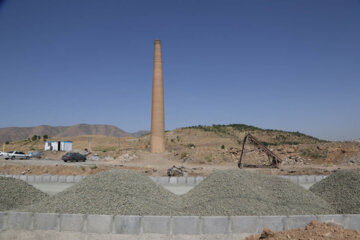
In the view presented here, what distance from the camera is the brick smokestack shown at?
107ft

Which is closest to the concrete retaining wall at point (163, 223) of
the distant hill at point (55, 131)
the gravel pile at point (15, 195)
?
the gravel pile at point (15, 195)

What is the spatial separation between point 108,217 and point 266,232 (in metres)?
4.10

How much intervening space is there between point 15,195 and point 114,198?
168 inches

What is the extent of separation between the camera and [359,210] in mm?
9641

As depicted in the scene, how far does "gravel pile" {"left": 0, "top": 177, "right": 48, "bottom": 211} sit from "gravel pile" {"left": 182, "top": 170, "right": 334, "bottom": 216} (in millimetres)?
5597

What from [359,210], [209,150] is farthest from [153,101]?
[359,210]

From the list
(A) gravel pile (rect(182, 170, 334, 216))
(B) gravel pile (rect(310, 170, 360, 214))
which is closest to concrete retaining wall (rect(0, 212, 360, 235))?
(A) gravel pile (rect(182, 170, 334, 216))

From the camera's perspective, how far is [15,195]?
10.9m

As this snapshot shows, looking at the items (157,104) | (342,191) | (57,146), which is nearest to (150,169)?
(157,104)

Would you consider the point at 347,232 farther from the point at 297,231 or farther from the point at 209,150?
the point at 209,150

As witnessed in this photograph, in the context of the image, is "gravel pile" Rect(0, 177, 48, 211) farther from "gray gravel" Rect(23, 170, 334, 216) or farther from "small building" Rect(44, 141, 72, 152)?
"small building" Rect(44, 141, 72, 152)

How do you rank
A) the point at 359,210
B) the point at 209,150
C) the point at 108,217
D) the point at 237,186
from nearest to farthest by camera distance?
the point at 108,217, the point at 359,210, the point at 237,186, the point at 209,150

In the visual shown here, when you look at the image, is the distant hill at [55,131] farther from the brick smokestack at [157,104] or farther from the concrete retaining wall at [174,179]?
the concrete retaining wall at [174,179]

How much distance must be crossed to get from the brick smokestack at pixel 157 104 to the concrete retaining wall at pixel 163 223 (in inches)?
966
